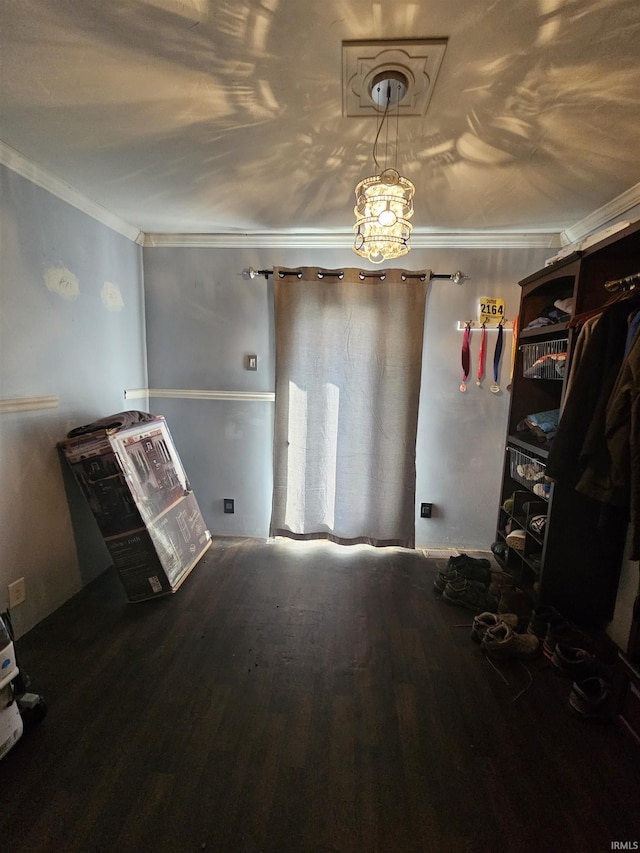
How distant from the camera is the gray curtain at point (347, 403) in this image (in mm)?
2412

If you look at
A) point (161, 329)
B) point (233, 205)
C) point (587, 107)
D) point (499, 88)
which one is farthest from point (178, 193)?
point (587, 107)

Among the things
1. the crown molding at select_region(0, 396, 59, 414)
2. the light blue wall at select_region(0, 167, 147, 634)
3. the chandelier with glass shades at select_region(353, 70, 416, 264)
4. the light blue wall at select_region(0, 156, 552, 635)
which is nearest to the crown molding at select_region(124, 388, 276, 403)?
the light blue wall at select_region(0, 156, 552, 635)

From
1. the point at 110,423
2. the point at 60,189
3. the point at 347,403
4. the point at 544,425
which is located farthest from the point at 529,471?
the point at 60,189

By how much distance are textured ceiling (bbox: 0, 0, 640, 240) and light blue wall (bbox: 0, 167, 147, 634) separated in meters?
0.29

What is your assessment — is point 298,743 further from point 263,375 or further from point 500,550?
point 263,375

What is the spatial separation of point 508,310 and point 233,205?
1.89 meters

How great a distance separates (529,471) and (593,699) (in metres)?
1.07

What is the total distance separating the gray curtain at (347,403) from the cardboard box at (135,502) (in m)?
0.75

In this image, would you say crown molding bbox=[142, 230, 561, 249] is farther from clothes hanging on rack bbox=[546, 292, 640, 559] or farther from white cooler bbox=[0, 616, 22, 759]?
white cooler bbox=[0, 616, 22, 759]

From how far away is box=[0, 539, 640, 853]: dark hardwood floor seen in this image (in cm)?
104

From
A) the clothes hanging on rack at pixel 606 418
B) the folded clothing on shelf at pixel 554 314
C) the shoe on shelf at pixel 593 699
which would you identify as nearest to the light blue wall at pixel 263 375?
the folded clothing on shelf at pixel 554 314

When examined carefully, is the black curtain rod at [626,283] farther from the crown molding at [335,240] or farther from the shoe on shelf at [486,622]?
the shoe on shelf at [486,622]

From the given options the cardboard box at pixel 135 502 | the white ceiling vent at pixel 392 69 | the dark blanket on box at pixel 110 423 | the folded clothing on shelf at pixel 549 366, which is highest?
the white ceiling vent at pixel 392 69

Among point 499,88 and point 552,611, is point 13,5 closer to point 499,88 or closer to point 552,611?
point 499,88
